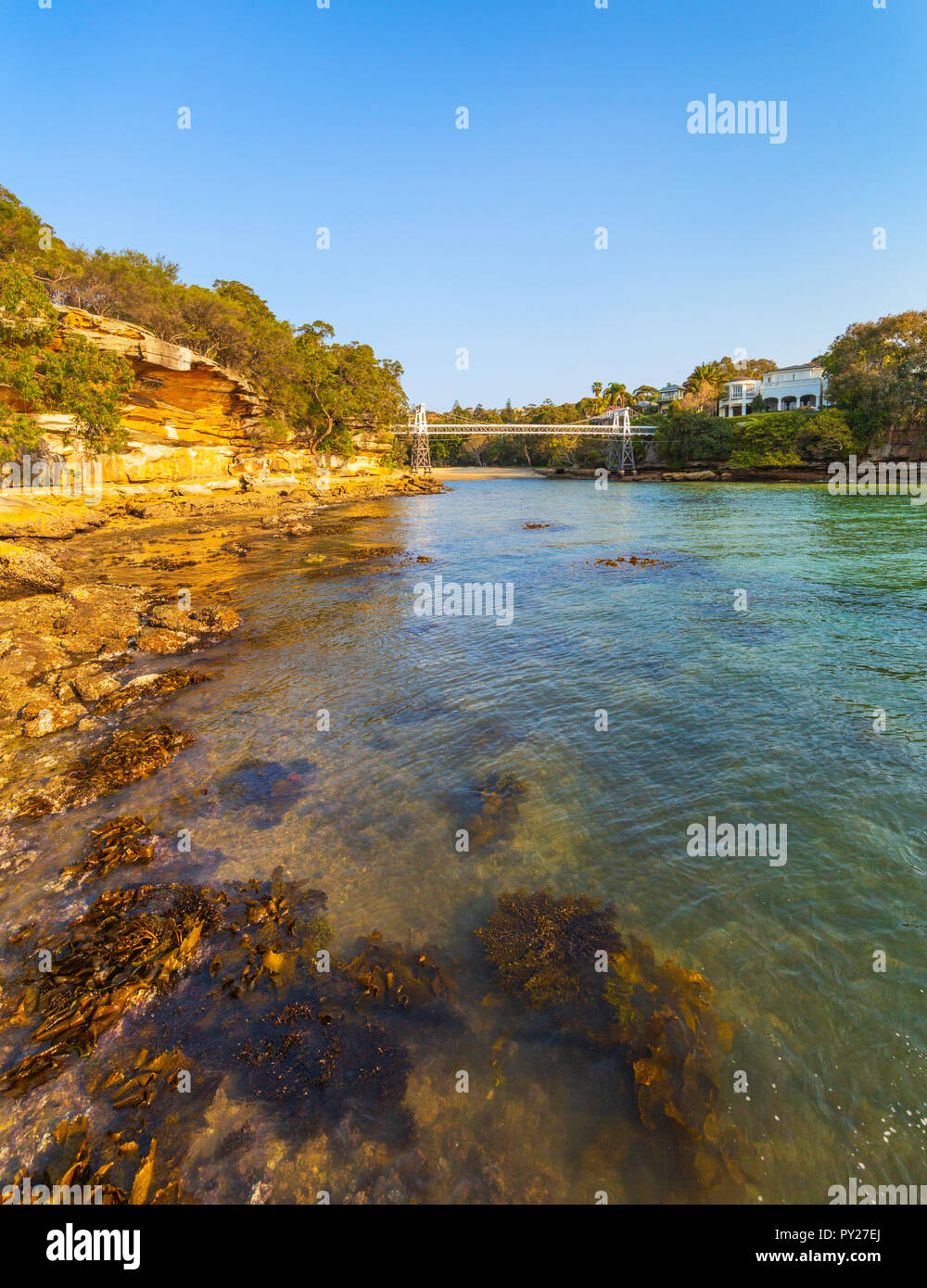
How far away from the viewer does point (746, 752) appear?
8.14m

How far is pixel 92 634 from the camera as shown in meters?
13.3

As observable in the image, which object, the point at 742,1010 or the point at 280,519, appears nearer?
the point at 742,1010

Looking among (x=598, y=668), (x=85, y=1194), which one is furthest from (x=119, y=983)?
(x=598, y=668)

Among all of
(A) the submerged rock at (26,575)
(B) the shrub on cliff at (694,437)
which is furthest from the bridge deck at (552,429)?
(A) the submerged rock at (26,575)

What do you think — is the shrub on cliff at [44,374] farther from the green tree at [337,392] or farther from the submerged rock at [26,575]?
the green tree at [337,392]

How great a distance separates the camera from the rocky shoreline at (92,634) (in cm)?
801

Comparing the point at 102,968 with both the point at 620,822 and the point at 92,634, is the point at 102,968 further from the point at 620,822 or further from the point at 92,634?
the point at 92,634

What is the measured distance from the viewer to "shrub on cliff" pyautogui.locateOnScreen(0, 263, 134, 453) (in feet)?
92.0

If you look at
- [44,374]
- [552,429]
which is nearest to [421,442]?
[552,429]

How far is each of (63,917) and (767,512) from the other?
152ft

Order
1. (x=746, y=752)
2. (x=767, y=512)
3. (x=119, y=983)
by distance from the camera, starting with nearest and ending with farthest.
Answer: (x=119, y=983), (x=746, y=752), (x=767, y=512)

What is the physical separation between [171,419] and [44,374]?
1343 centimetres

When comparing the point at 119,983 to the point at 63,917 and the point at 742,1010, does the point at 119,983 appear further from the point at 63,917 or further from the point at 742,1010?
the point at 742,1010

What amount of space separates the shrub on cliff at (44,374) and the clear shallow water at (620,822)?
24541 millimetres
